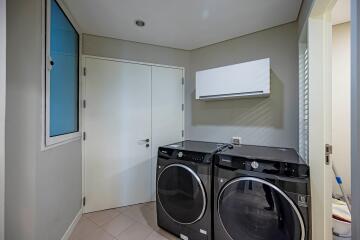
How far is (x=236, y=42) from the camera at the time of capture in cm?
239

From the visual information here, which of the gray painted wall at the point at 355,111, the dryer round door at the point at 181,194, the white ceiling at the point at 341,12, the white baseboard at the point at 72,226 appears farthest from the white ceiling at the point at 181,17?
the white baseboard at the point at 72,226

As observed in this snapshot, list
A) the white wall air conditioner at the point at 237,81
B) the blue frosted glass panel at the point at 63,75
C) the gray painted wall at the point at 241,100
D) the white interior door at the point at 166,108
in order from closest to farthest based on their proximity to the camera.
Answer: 1. the blue frosted glass panel at the point at 63,75
2. the white wall air conditioner at the point at 237,81
3. the gray painted wall at the point at 241,100
4. the white interior door at the point at 166,108

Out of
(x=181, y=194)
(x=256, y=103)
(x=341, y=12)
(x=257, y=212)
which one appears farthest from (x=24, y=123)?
(x=341, y=12)

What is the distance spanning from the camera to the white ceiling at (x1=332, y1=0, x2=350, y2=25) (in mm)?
1670

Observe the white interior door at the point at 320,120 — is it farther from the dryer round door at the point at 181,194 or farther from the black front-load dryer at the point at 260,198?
the dryer round door at the point at 181,194

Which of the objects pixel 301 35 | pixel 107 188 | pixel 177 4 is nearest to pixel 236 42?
pixel 301 35

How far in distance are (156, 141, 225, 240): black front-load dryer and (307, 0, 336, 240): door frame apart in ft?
2.69

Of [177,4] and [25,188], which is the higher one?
[177,4]

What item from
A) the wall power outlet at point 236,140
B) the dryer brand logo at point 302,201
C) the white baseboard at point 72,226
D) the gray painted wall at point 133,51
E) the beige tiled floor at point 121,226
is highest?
the gray painted wall at point 133,51

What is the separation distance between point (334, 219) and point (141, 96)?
2.51 m

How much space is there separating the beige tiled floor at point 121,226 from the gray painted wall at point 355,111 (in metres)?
1.68

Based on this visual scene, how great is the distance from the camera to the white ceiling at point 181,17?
5.57ft

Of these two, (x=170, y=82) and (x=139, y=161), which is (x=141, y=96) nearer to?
(x=170, y=82)

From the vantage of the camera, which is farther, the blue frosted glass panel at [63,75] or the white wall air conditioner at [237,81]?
the white wall air conditioner at [237,81]
